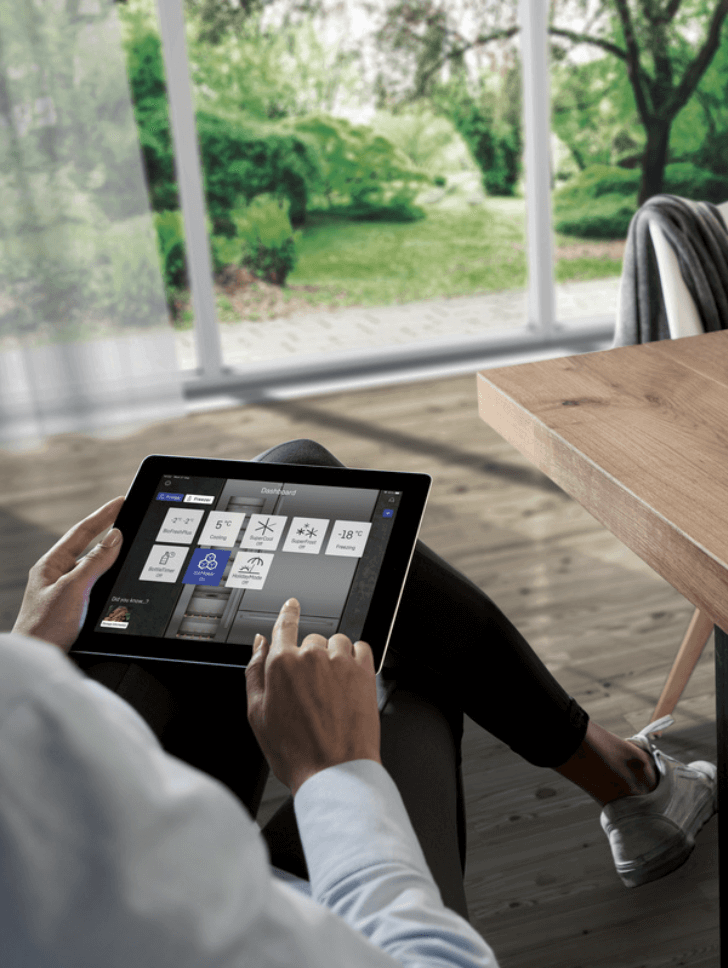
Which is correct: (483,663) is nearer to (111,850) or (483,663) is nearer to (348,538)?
(348,538)

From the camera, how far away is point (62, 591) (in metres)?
0.84

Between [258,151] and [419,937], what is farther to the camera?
[258,151]

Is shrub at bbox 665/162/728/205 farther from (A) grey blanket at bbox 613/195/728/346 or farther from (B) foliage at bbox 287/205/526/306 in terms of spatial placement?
(A) grey blanket at bbox 613/195/728/346

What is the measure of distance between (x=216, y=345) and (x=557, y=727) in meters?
2.73

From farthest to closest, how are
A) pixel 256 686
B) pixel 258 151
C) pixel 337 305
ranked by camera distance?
pixel 337 305
pixel 258 151
pixel 256 686

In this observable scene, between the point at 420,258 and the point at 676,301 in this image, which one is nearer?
the point at 676,301

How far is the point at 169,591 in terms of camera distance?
86 centimetres

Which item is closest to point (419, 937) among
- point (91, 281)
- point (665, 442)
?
point (665, 442)

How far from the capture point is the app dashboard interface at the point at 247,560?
0.83 m

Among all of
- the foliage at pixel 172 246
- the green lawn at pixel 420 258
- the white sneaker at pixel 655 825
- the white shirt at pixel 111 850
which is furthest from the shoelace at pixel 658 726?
the green lawn at pixel 420 258

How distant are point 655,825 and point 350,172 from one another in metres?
3.26

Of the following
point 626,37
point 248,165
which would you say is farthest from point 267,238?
point 626,37

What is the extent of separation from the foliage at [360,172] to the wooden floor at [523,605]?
1003mm

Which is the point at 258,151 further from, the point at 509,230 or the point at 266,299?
the point at 509,230
